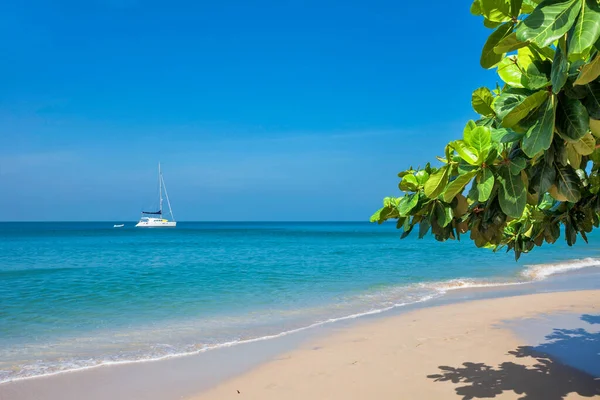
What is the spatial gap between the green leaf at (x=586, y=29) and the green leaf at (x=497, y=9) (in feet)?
1.26

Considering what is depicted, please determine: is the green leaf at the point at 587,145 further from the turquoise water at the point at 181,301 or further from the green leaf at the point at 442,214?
the turquoise water at the point at 181,301

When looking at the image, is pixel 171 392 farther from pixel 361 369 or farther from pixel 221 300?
pixel 221 300

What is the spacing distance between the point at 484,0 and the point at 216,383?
16.1 feet

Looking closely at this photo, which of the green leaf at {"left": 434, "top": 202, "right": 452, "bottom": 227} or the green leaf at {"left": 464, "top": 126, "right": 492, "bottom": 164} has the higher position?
the green leaf at {"left": 464, "top": 126, "right": 492, "bottom": 164}

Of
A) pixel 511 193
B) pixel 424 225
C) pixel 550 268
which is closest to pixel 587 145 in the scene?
pixel 511 193

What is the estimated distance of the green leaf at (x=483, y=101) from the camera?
1.82 metres

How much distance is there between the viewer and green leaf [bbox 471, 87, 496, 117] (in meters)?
1.82

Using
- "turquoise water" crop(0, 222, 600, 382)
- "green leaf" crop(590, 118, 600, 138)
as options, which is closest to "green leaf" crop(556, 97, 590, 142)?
"green leaf" crop(590, 118, 600, 138)

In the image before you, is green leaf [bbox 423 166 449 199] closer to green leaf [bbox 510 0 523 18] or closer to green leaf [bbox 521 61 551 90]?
green leaf [bbox 521 61 551 90]

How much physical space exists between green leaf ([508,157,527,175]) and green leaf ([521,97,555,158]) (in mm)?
283

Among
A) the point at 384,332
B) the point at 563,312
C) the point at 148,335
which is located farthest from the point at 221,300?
the point at 563,312

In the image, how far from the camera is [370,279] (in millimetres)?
15047

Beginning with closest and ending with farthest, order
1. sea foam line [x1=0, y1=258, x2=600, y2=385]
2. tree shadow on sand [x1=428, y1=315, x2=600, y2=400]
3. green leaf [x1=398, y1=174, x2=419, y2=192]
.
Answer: green leaf [x1=398, y1=174, x2=419, y2=192] → tree shadow on sand [x1=428, y1=315, x2=600, y2=400] → sea foam line [x1=0, y1=258, x2=600, y2=385]

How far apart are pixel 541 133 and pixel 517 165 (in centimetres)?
32
